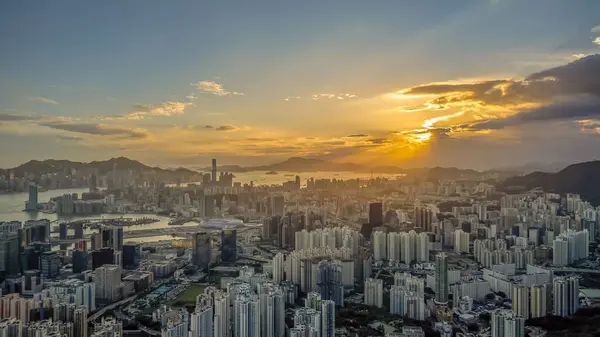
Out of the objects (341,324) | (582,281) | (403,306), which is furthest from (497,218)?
(341,324)

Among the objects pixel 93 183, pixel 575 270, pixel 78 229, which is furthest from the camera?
pixel 93 183

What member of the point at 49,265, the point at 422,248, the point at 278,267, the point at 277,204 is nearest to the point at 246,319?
the point at 278,267

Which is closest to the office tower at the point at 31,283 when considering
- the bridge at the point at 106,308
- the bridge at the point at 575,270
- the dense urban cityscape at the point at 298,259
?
the dense urban cityscape at the point at 298,259

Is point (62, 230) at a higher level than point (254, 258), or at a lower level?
higher

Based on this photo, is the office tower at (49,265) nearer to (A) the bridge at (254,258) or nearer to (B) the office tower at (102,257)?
(B) the office tower at (102,257)

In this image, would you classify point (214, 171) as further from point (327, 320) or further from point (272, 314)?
point (327, 320)

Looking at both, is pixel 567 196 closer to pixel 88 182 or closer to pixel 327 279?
pixel 327 279
